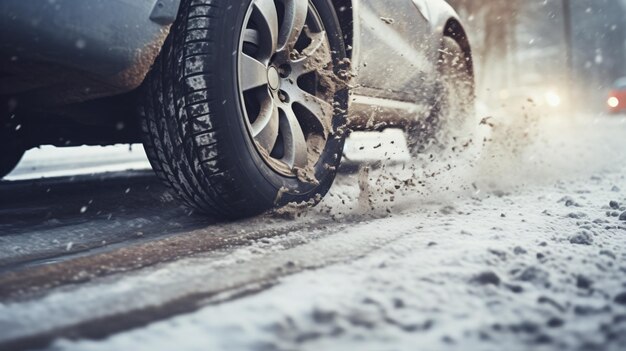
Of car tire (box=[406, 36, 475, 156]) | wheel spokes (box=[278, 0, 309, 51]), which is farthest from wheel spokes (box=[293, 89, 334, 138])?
car tire (box=[406, 36, 475, 156])

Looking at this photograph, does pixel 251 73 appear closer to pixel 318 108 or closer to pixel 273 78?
pixel 273 78

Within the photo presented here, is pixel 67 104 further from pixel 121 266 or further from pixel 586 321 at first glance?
pixel 586 321

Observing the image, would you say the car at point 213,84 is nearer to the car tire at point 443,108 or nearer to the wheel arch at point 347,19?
the wheel arch at point 347,19

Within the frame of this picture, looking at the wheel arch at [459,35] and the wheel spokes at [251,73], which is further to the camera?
the wheel arch at [459,35]

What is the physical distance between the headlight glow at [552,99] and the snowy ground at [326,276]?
14.7m

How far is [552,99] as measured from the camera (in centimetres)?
1627

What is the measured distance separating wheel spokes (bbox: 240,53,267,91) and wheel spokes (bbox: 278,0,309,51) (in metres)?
0.19

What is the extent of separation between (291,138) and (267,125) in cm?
16

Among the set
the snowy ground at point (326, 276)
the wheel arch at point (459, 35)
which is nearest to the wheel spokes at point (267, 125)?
the snowy ground at point (326, 276)

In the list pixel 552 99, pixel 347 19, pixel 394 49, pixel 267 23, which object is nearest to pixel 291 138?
pixel 267 23

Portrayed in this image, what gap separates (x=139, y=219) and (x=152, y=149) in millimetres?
541

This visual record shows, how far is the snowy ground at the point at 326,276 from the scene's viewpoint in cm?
104

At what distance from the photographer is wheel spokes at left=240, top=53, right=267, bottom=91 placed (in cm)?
199

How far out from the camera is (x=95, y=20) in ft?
5.10
